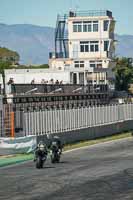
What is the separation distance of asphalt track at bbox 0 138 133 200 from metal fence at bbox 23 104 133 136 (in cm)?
449

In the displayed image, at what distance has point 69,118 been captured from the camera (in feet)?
142

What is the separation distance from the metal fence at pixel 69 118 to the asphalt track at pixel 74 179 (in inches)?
177

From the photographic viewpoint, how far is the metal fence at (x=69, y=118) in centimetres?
3906

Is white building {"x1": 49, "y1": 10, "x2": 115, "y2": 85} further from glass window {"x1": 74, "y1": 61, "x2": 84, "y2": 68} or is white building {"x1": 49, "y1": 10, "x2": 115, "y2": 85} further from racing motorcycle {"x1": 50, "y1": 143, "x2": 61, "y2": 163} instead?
racing motorcycle {"x1": 50, "y1": 143, "x2": 61, "y2": 163}

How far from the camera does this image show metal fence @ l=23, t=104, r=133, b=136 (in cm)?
3906

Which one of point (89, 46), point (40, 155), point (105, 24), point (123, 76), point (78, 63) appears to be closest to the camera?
point (40, 155)

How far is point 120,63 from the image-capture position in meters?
128

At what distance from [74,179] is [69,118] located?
796 inches

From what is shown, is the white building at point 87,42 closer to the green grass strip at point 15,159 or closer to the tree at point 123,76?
the tree at point 123,76

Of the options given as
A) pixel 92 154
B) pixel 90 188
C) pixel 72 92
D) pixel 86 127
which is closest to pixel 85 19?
pixel 72 92

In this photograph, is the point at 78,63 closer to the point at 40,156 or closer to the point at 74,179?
the point at 40,156

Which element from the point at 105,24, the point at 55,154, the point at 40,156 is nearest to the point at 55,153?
the point at 55,154

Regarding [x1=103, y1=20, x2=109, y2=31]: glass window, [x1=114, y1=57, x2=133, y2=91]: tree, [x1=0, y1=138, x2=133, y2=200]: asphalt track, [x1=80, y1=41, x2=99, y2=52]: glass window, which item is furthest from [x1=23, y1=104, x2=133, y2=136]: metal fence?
[x1=103, y1=20, x2=109, y2=31]: glass window

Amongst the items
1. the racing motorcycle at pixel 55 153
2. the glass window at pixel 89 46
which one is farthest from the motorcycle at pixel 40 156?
the glass window at pixel 89 46
